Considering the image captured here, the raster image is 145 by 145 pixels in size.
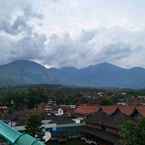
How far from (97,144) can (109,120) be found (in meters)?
2.40

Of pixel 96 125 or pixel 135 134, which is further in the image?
pixel 96 125

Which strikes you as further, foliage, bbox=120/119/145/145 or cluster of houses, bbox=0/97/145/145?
cluster of houses, bbox=0/97/145/145

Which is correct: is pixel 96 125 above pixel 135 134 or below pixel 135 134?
below

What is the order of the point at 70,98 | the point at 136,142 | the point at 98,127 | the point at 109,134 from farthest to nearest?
the point at 70,98 < the point at 98,127 < the point at 109,134 < the point at 136,142

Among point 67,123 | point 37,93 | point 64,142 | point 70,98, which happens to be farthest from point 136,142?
point 70,98

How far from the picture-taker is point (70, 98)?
73250mm

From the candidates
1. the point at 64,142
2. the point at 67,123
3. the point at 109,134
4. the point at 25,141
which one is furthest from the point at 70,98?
the point at 25,141

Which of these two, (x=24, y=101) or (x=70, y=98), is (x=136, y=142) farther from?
(x=70, y=98)

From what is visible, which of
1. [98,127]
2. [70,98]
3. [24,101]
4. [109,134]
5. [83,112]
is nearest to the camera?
[109,134]

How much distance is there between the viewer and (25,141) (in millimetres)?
9242

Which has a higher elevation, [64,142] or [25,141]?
[25,141]

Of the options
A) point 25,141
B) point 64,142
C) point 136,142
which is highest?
point 25,141

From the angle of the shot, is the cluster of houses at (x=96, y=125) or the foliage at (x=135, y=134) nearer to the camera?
the foliage at (x=135, y=134)

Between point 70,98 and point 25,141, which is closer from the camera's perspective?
point 25,141
